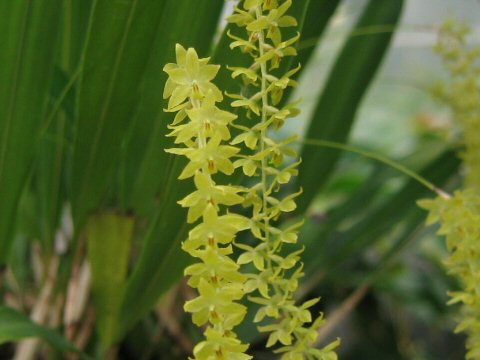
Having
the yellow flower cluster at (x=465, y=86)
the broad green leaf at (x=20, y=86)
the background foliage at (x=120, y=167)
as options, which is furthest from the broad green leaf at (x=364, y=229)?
the broad green leaf at (x=20, y=86)

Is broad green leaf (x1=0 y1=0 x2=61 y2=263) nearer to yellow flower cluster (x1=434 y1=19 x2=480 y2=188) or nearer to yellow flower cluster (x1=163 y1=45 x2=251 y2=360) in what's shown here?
yellow flower cluster (x1=163 y1=45 x2=251 y2=360)

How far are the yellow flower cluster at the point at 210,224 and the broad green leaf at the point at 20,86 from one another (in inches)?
8.9

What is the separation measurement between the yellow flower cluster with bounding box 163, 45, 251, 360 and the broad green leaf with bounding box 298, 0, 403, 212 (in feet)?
1.41

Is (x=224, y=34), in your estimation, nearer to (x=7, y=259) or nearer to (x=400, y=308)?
(x=7, y=259)

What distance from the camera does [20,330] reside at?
0.51 m

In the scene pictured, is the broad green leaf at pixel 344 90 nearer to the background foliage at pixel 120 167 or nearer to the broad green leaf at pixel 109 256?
the background foliage at pixel 120 167

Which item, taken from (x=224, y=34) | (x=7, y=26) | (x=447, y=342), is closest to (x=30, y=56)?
(x=7, y=26)

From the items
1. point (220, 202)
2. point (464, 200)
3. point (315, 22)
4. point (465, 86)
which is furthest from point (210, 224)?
point (465, 86)

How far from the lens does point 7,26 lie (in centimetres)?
53

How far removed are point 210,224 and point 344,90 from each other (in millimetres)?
488

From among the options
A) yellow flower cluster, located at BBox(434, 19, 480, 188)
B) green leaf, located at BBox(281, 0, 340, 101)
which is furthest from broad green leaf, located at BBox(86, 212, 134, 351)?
yellow flower cluster, located at BBox(434, 19, 480, 188)

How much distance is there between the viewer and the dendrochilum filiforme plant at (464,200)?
47 cm

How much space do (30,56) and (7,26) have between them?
3 cm

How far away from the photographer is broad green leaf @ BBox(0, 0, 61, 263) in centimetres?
53
